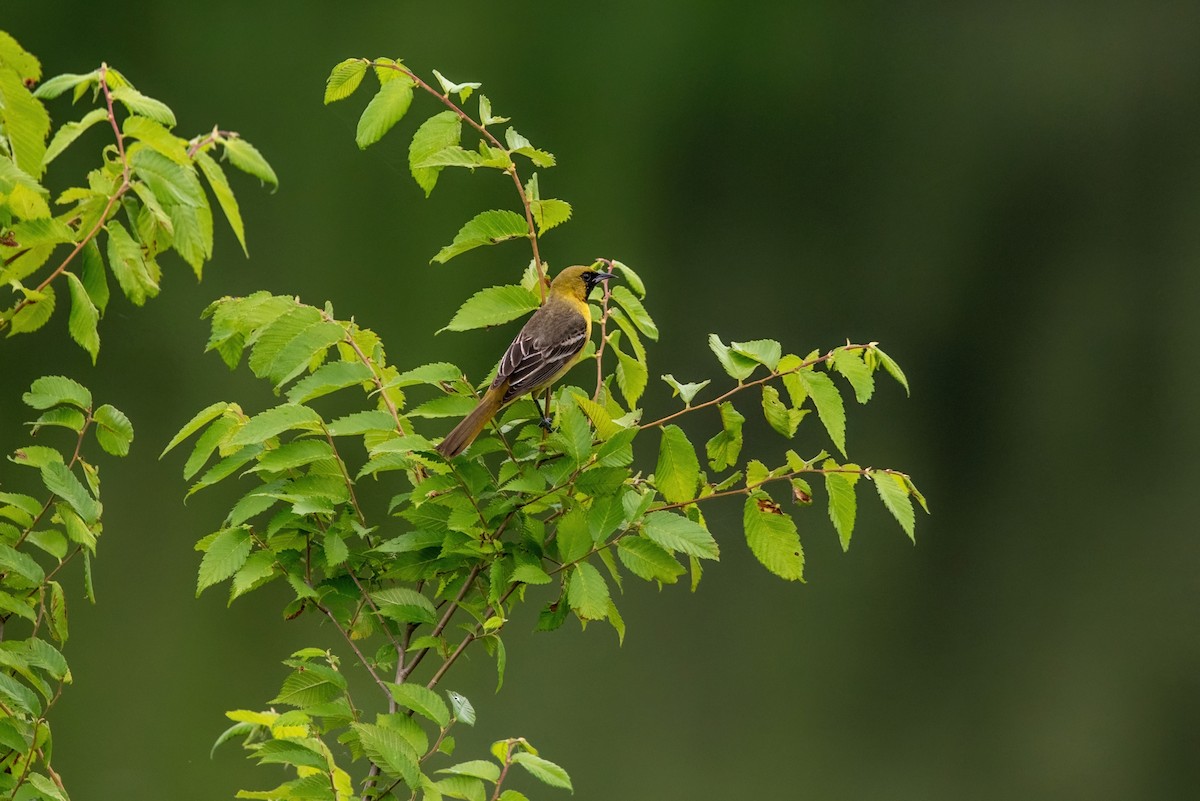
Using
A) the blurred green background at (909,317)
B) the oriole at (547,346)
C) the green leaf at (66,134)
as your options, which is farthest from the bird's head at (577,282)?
the blurred green background at (909,317)

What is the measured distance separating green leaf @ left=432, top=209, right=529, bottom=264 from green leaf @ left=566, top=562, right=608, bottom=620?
0.28 meters

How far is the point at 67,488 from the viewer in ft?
3.24

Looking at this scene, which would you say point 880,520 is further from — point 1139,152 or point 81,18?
point 81,18

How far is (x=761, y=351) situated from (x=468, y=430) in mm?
259

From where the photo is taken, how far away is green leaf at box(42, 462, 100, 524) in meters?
0.98

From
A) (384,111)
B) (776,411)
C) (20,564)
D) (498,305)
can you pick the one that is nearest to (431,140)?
(384,111)

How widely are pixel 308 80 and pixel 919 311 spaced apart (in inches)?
57.8

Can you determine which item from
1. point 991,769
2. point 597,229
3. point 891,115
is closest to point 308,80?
point 597,229

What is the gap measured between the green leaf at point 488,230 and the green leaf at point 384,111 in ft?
0.34

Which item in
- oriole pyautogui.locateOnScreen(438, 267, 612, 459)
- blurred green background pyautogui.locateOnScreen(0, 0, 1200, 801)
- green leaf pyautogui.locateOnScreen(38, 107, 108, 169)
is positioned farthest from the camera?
blurred green background pyautogui.locateOnScreen(0, 0, 1200, 801)

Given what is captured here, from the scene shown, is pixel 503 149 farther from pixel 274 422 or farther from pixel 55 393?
pixel 55 393

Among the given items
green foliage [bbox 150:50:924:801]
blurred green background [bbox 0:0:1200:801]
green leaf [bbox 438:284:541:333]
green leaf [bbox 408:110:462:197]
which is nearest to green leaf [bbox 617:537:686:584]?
green foliage [bbox 150:50:924:801]

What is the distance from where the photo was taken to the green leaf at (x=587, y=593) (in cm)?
93

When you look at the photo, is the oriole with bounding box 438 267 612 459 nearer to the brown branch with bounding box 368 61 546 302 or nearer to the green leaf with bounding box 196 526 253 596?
the brown branch with bounding box 368 61 546 302
